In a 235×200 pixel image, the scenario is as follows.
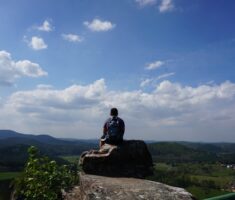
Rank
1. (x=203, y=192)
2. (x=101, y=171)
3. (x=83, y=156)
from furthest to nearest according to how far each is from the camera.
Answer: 1. (x=203, y=192)
2. (x=83, y=156)
3. (x=101, y=171)

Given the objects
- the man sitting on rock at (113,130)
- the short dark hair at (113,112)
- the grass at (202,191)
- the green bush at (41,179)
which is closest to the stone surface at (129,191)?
the green bush at (41,179)

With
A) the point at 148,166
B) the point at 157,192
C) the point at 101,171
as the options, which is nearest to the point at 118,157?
the point at 101,171

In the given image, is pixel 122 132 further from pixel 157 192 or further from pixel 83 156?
pixel 157 192

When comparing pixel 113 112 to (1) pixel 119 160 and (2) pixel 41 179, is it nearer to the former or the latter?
(1) pixel 119 160

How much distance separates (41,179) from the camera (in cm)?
1416

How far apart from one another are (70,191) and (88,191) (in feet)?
11.2

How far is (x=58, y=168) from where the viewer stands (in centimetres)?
1521

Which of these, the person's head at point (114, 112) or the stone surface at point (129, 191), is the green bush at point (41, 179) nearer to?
the stone surface at point (129, 191)

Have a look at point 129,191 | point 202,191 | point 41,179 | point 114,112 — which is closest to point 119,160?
point 114,112

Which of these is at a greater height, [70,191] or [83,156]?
[83,156]

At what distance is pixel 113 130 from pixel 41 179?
5.23m

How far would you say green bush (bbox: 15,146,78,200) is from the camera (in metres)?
14.0

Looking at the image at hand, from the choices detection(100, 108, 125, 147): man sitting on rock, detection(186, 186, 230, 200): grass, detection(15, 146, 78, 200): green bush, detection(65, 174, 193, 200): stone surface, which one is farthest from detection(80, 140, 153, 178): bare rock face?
detection(186, 186, 230, 200): grass

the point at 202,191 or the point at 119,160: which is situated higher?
the point at 119,160
